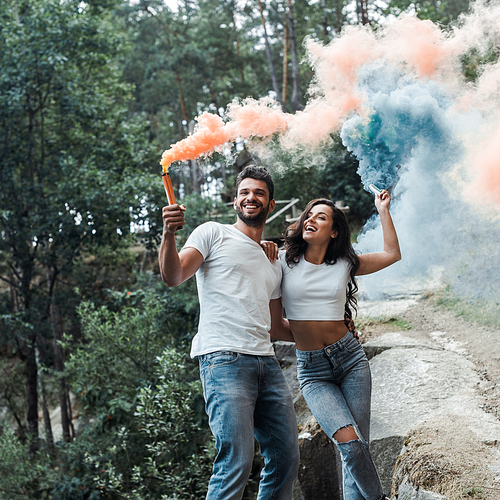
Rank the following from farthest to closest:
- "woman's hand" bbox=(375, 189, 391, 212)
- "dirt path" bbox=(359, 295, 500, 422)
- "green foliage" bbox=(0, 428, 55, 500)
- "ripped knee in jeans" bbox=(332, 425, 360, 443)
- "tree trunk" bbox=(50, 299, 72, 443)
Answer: "tree trunk" bbox=(50, 299, 72, 443)
"green foliage" bbox=(0, 428, 55, 500)
"dirt path" bbox=(359, 295, 500, 422)
"woman's hand" bbox=(375, 189, 391, 212)
"ripped knee in jeans" bbox=(332, 425, 360, 443)

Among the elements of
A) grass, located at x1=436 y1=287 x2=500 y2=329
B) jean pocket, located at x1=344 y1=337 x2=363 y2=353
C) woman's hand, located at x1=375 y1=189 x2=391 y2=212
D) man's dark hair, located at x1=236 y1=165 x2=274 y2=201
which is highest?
man's dark hair, located at x1=236 y1=165 x2=274 y2=201

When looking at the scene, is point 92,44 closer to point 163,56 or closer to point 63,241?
point 63,241

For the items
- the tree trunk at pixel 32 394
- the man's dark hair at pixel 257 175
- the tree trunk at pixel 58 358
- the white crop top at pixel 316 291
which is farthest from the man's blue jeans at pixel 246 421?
the tree trunk at pixel 58 358

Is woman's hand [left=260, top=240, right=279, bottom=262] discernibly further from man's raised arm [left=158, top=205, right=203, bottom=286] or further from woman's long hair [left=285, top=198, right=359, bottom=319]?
man's raised arm [left=158, top=205, right=203, bottom=286]

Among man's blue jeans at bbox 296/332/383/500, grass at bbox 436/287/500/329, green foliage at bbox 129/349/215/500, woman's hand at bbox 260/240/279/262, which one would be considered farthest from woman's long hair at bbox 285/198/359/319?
green foliage at bbox 129/349/215/500

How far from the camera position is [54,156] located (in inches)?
458

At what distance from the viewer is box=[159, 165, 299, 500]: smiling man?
2.43m

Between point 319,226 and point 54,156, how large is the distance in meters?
10.2

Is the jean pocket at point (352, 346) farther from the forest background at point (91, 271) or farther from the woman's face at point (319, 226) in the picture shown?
the forest background at point (91, 271)

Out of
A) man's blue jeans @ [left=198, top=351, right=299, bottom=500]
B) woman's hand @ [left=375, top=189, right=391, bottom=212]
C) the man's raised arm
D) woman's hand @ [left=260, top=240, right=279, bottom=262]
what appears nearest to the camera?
man's blue jeans @ [left=198, top=351, right=299, bottom=500]

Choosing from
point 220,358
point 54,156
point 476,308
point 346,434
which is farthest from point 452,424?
point 54,156

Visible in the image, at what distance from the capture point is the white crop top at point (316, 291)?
9.65ft

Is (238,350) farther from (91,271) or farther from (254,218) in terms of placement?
(91,271)

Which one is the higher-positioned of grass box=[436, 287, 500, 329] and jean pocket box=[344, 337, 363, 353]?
jean pocket box=[344, 337, 363, 353]
